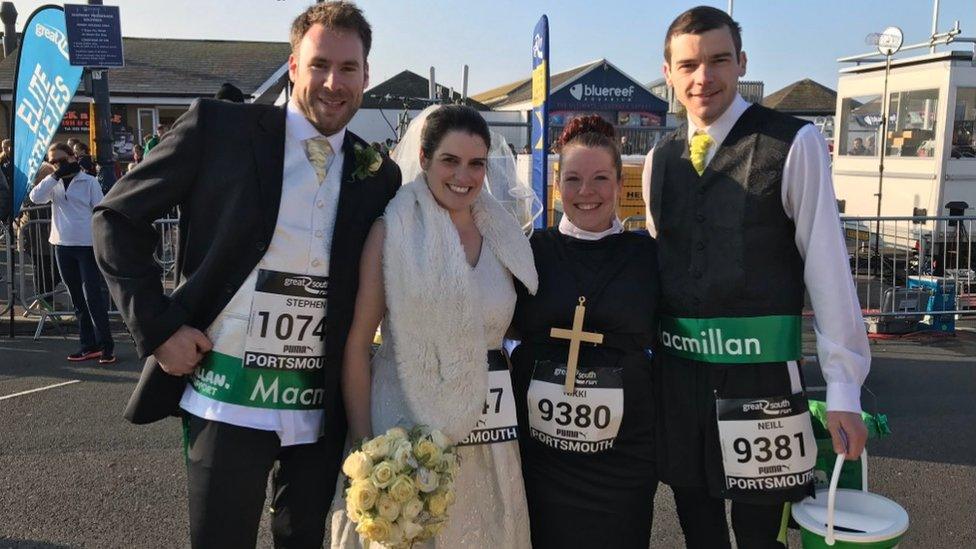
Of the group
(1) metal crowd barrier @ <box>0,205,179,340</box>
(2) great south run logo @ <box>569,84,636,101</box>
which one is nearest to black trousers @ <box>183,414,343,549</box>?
(1) metal crowd barrier @ <box>0,205,179,340</box>

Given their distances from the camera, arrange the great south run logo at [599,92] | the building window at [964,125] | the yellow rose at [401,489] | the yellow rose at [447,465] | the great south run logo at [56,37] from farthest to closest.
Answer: the great south run logo at [599,92]
the building window at [964,125]
the great south run logo at [56,37]
the yellow rose at [447,465]
the yellow rose at [401,489]

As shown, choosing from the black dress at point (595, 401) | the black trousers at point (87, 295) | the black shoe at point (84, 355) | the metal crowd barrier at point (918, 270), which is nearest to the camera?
the black dress at point (595, 401)

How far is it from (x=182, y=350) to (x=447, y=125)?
1.03 m

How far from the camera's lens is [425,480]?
2.06m

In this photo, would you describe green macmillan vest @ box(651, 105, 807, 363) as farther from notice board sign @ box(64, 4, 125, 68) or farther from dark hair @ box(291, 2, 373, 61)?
notice board sign @ box(64, 4, 125, 68)

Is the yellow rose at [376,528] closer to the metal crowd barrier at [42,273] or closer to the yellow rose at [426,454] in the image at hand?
the yellow rose at [426,454]

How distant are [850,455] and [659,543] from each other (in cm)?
163

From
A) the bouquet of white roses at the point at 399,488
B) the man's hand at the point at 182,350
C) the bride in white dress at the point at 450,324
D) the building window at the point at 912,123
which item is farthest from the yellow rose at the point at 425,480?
the building window at the point at 912,123

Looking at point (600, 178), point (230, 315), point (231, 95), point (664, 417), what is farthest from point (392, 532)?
point (231, 95)

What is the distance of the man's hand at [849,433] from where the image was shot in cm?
221

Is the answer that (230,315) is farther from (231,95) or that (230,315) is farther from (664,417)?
(664,417)

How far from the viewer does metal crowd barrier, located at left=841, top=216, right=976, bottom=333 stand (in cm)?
791

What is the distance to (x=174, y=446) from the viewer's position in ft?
15.7

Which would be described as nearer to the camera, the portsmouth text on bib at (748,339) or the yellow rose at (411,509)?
the yellow rose at (411,509)
